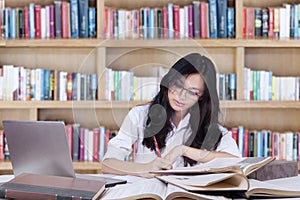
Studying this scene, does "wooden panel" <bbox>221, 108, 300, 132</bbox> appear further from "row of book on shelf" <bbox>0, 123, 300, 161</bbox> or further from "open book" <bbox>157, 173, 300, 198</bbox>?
"open book" <bbox>157, 173, 300, 198</bbox>

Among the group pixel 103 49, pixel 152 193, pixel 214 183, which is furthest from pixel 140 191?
pixel 103 49

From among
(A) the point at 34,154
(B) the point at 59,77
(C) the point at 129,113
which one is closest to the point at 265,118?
(B) the point at 59,77

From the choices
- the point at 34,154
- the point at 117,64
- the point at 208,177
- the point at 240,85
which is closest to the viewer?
the point at 208,177

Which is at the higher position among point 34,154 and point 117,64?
point 117,64

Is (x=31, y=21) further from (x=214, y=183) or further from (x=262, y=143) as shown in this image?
(x=214, y=183)

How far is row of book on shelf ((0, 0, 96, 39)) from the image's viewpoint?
3.56 meters

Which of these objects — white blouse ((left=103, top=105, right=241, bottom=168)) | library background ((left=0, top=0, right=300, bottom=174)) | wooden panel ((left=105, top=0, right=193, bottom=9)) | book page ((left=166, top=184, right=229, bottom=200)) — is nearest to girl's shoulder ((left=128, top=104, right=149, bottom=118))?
white blouse ((left=103, top=105, right=241, bottom=168))

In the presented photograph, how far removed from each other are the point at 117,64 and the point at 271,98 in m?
1.62

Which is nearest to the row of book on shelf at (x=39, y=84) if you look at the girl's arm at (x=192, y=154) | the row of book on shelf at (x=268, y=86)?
the row of book on shelf at (x=268, y=86)

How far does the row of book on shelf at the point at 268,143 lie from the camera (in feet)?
11.9

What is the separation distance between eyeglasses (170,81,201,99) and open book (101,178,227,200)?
1.74 feet

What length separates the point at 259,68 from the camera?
3.72 meters

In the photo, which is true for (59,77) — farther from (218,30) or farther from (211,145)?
(211,145)

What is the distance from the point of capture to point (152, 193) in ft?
4.41
